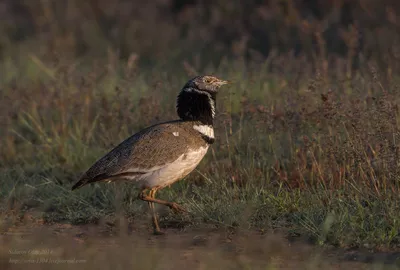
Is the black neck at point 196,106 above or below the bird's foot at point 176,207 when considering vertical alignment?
above

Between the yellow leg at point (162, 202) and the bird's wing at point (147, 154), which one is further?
the yellow leg at point (162, 202)

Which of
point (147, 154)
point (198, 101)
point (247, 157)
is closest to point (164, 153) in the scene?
point (147, 154)

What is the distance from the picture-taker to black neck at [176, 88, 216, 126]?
23.1ft

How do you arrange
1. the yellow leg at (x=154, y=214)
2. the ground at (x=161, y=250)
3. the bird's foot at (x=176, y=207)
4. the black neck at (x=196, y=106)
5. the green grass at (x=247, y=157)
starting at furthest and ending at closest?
1. the black neck at (x=196, y=106)
2. the bird's foot at (x=176, y=207)
3. the yellow leg at (x=154, y=214)
4. the green grass at (x=247, y=157)
5. the ground at (x=161, y=250)

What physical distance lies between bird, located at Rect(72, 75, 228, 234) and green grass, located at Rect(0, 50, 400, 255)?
14.2 inches

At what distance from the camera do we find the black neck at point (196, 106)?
704cm

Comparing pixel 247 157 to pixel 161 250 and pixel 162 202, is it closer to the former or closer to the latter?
pixel 162 202

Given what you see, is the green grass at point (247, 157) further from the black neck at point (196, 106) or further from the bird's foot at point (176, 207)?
the black neck at point (196, 106)

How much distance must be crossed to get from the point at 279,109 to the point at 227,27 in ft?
20.7

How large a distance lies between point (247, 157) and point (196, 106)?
0.92m

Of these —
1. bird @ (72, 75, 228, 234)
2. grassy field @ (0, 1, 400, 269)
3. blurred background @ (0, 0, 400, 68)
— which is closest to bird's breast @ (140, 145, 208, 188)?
bird @ (72, 75, 228, 234)

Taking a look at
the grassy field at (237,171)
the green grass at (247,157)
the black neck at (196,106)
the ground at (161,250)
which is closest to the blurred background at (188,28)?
the grassy field at (237,171)

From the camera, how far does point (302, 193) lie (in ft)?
22.7

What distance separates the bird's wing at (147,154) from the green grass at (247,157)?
483mm
